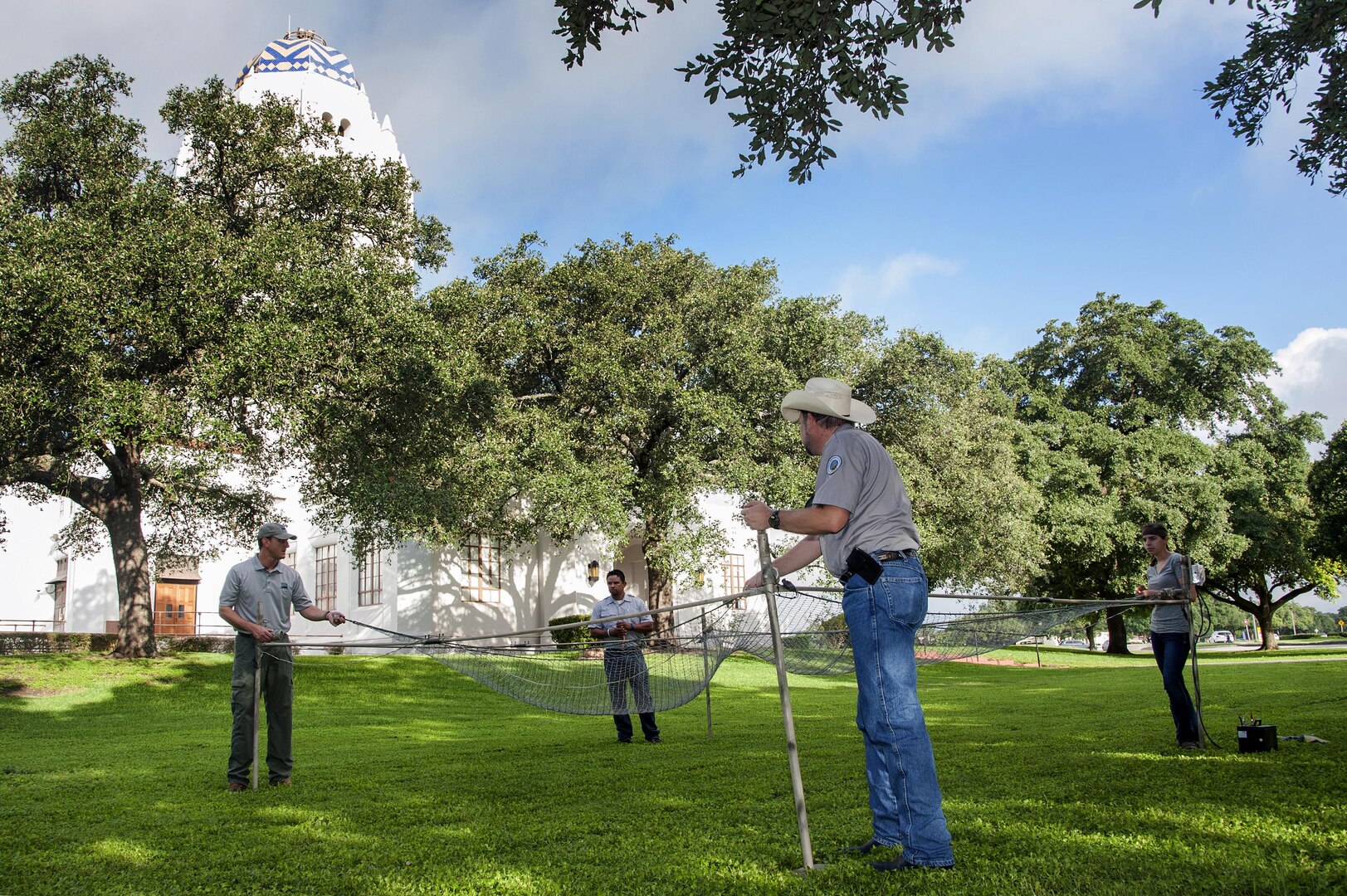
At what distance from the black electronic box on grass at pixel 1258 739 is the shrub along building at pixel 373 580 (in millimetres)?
16390

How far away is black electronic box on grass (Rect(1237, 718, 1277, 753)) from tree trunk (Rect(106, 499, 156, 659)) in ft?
62.4

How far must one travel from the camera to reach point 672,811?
5.03 meters

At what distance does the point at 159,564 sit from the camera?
867 inches

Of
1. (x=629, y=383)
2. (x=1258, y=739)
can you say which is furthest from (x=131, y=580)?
(x=1258, y=739)

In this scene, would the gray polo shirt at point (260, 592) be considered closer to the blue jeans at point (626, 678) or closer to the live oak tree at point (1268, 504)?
the blue jeans at point (626, 678)

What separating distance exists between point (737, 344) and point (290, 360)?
36.5ft

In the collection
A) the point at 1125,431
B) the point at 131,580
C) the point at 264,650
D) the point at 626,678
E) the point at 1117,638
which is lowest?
the point at 1117,638

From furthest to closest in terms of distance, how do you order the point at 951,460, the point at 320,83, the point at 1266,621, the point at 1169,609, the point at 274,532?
the point at 1266,621 → the point at 320,83 → the point at 951,460 → the point at 1169,609 → the point at 274,532

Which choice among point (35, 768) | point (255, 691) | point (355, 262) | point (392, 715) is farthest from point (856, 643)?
point (355, 262)

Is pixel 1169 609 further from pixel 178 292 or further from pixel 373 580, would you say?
pixel 373 580

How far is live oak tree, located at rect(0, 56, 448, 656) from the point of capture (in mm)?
14344

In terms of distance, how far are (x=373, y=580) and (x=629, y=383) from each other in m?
11.1

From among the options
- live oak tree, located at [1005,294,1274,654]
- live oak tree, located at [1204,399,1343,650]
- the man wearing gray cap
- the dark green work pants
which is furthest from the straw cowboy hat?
live oak tree, located at [1204,399,1343,650]

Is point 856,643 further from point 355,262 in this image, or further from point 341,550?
point 341,550
